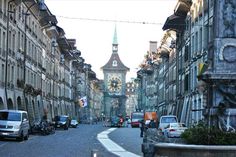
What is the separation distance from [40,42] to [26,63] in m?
11.2

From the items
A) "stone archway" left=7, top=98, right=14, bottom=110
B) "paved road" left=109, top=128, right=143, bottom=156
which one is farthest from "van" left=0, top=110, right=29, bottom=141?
"stone archway" left=7, top=98, right=14, bottom=110

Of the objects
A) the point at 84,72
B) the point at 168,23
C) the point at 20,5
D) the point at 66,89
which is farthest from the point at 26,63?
the point at 84,72

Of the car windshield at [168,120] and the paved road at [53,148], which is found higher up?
the car windshield at [168,120]

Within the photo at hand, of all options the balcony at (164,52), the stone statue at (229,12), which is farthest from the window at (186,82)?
the stone statue at (229,12)

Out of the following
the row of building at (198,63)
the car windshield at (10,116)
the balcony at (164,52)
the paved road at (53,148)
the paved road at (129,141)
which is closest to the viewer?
the row of building at (198,63)

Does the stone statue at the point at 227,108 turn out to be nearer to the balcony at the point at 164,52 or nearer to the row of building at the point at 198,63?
the row of building at the point at 198,63

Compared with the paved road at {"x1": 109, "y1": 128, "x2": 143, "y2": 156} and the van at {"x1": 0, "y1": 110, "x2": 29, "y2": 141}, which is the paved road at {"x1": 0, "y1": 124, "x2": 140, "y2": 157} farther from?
the van at {"x1": 0, "y1": 110, "x2": 29, "y2": 141}

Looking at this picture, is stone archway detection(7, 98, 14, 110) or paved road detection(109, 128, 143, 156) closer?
paved road detection(109, 128, 143, 156)

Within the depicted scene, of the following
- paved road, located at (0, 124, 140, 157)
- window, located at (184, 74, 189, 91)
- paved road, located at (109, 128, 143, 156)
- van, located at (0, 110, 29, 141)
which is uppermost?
window, located at (184, 74, 189, 91)

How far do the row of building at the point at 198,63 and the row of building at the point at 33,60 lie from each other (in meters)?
15.2

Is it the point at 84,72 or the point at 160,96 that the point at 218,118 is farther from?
the point at 84,72

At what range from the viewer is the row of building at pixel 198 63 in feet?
59.4

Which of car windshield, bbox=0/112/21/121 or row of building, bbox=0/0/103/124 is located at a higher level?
row of building, bbox=0/0/103/124

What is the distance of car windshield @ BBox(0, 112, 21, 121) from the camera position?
36.8 m
